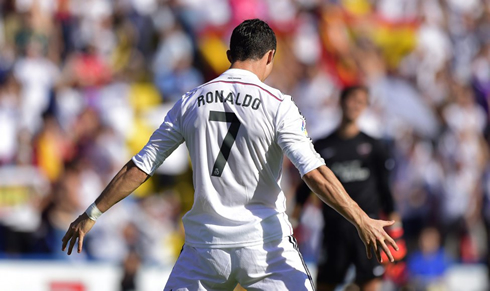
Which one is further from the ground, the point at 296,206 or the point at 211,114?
the point at 211,114

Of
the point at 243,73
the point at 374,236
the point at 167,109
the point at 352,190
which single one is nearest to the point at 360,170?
the point at 352,190

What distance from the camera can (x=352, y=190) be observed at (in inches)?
291

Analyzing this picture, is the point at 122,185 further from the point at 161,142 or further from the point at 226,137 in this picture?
the point at 226,137

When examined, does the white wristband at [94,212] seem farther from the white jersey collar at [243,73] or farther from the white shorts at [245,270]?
the white jersey collar at [243,73]

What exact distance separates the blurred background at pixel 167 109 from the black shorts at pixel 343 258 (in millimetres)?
3066

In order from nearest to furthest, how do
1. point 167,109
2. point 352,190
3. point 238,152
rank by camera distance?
point 238,152 → point 352,190 → point 167,109

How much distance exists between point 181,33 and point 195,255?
9584mm

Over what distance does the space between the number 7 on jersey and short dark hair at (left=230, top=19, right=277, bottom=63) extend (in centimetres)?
39

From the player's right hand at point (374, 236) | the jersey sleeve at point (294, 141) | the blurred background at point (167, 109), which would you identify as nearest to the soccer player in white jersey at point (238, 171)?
the jersey sleeve at point (294, 141)

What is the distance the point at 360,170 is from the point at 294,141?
3224mm

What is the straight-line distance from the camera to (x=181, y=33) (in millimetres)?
13742

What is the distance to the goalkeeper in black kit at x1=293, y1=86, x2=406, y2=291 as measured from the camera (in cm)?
742

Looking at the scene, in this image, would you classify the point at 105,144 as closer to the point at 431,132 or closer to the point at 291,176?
the point at 291,176

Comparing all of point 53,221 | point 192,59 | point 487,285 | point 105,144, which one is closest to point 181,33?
point 192,59
